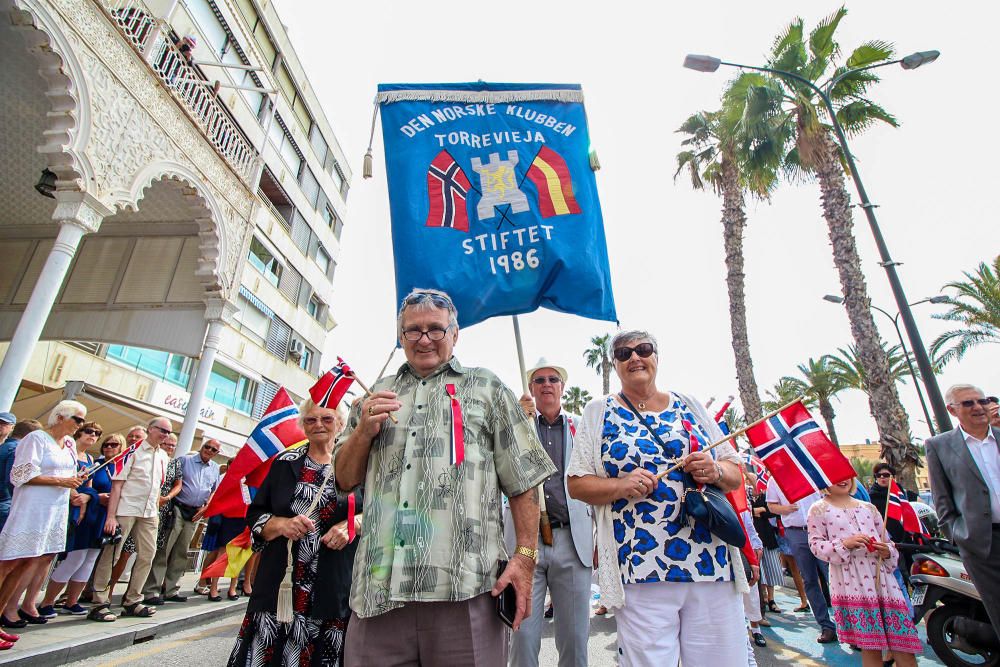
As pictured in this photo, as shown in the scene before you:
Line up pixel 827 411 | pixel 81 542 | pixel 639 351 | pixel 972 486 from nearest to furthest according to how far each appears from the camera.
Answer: pixel 639 351 → pixel 972 486 → pixel 81 542 → pixel 827 411

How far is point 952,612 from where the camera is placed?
4660 mm

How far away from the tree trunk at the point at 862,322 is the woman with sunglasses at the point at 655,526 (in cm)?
928

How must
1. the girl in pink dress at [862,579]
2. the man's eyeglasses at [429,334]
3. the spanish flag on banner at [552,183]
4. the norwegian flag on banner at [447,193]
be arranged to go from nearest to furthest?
1. the man's eyeglasses at [429,334]
2. the girl in pink dress at [862,579]
3. the norwegian flag on banner at [447,193]
4. the spanish flag on banner at [552,183]

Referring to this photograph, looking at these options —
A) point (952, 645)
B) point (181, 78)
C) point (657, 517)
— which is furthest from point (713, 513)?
point (181, 78)

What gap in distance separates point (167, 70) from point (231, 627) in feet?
34.1

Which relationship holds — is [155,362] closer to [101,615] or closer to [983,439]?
[101,615]

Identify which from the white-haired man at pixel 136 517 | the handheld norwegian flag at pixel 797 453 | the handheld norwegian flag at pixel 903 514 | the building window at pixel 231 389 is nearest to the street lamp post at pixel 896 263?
the handheld norwegian flag at pixel 903 514

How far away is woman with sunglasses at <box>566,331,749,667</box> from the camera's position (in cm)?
228

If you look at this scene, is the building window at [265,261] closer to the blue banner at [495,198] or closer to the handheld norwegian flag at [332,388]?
the blue banner at [495,198]

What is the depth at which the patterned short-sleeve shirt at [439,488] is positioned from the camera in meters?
1.67

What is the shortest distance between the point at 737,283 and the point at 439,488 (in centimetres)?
1406

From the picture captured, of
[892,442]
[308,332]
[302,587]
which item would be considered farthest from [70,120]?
A: [308,332]

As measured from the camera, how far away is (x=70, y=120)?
7.34 meters

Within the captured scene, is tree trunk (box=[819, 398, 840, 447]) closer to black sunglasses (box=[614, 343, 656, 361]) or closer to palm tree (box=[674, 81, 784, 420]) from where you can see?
palm tree (box=[674, 81, 784, 420])
